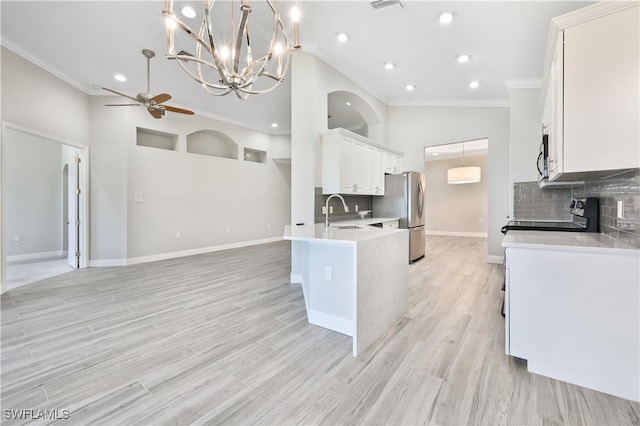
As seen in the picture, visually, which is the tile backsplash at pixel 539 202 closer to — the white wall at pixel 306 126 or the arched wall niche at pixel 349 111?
the arched wall niche at pixel 349 111

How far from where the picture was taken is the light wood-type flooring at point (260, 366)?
1530 millimetres

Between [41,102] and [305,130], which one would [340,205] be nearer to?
[305,130]

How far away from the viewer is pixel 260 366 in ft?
6.47

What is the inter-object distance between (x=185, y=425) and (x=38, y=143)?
7574 millimetres

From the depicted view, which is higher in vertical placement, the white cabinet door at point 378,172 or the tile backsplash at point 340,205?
the white cabinet door at point 378,172

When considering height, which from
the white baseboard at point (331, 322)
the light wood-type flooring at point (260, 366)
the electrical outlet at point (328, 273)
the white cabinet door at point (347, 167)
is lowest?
the light wood-type flooring at point (260, 366)

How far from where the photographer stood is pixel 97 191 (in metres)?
5.19

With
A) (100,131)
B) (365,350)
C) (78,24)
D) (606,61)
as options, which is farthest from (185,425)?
(100,131)

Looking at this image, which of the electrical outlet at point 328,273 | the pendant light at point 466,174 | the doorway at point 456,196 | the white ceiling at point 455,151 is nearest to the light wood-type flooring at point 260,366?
the electrical outlet at point 328,273

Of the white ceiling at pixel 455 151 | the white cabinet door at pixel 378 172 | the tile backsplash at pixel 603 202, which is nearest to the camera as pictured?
the tile backsplash at pixel 603 202

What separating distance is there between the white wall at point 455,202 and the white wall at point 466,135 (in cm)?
385

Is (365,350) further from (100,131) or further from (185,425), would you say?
(100,131)

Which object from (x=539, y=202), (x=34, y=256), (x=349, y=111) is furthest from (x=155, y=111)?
(x=539, y=202)

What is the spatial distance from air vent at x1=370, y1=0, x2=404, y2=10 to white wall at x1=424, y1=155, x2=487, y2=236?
7346mm
